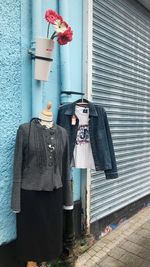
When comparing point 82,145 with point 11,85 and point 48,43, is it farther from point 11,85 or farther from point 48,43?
point 48,43

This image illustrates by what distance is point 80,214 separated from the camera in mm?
3902

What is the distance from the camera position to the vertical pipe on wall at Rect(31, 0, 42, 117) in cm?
287

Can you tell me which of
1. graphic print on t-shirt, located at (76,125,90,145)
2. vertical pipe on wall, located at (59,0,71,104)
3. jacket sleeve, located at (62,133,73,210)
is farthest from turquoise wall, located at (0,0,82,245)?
graphic print on t-shirt, located at (76,125,90,145)

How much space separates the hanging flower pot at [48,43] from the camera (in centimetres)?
264

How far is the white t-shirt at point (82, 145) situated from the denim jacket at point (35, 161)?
2.46 ft

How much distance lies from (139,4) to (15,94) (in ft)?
11.7

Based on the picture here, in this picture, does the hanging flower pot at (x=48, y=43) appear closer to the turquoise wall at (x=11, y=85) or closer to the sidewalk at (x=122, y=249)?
the turquoise wall at (x=11, y=85)

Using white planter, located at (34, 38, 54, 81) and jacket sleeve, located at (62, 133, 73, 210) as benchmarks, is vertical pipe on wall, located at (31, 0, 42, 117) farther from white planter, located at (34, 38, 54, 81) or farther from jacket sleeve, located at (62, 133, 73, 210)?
jacket sleeve, located at (62, 133, 73, 210)

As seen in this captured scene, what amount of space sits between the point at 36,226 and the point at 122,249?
6.36 feet

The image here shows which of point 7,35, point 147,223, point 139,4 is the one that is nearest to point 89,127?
point 7,35

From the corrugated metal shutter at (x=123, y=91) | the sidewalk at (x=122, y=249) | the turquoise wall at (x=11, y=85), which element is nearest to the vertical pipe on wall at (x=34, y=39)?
the turquoise wall at (x=11, y=85)

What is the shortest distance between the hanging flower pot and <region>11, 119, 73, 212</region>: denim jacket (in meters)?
0.53

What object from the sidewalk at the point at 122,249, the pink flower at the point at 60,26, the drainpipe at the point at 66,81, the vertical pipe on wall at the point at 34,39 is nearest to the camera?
the pink flower at the point at 60,26

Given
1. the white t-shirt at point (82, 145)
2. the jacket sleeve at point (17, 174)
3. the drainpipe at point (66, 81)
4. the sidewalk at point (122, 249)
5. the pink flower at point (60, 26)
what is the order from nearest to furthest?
the jacket sleeve at point (17, 174)
the pink flower at point (60, 26)
the drainpipe at point (66, 81)
the white t-shirt at point (82, 145)
the sidewalk at point (122, 249)
